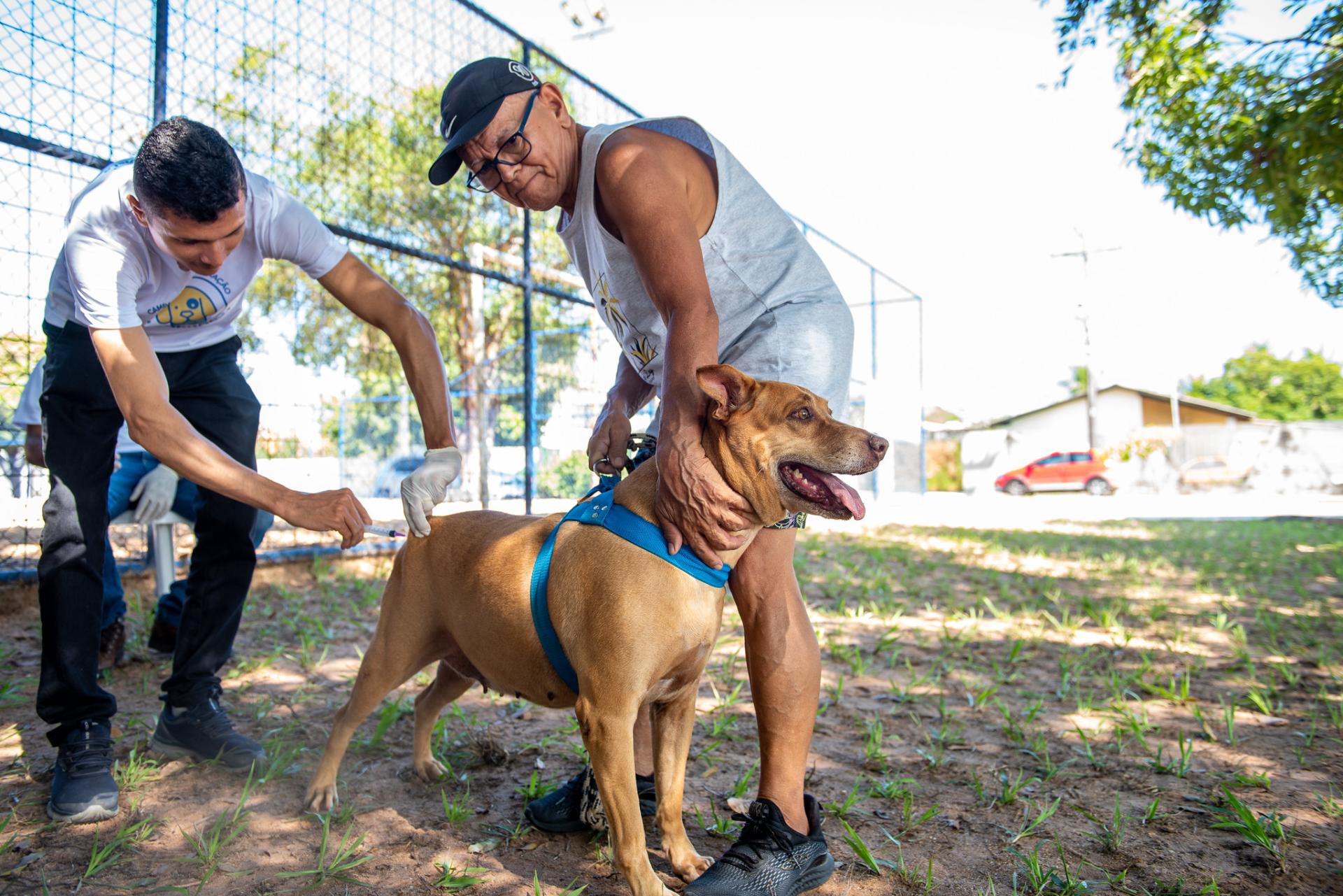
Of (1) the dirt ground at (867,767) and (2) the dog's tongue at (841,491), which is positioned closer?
(2) the dog's tongue at (841,491)

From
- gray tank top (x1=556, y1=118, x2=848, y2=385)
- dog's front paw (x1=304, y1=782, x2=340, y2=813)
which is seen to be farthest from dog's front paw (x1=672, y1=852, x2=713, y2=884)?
gray tank top (x1=556, y1=118, x2=848, y2=385)

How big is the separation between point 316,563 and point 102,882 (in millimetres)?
4215

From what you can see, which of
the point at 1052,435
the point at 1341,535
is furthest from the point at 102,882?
the point at 1052,435

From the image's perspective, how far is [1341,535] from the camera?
11.9 metres

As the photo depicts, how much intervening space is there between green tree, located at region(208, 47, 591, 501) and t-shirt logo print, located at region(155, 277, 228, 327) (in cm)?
281

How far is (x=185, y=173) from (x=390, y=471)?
1020 cm

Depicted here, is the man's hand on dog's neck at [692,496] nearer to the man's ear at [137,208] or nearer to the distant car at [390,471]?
the man's ear at [137,208]

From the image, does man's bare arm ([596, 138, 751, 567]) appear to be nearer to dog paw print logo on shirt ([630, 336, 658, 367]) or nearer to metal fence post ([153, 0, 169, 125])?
dog paw print logo on shirt ([630, 336, 658, 367])

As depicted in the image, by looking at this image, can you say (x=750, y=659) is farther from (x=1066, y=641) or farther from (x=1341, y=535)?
(x=1341, y=535)

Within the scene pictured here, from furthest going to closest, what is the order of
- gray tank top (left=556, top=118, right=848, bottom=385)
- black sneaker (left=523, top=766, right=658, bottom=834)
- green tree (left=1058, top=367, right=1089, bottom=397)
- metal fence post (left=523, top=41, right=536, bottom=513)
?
green tree (left=1058, top=367, right=1089, bottom=397) < metal fence post (left=523, top=41, right=536, bottom=513) < black sneaker (left=523, top=766, right=658, bottom=834) < gray tank top (left=556, top=118, right=848, bottom=385)

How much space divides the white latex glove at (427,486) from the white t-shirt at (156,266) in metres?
0.82

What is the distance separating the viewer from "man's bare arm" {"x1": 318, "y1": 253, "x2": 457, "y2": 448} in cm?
289

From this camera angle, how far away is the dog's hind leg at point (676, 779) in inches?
88.4

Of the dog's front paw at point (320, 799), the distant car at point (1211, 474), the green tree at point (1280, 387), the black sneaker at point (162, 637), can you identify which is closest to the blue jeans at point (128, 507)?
the black sneaker at point (162, 637)
